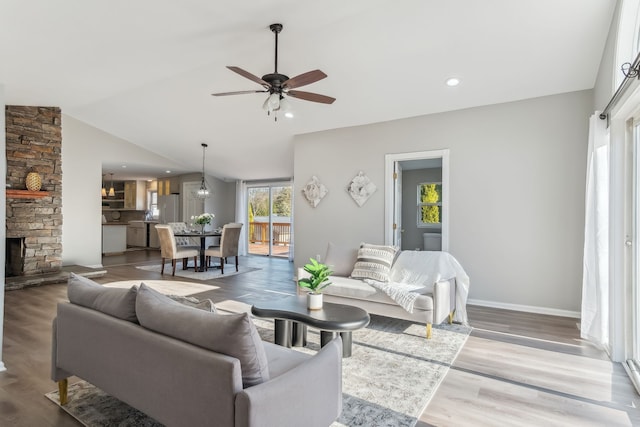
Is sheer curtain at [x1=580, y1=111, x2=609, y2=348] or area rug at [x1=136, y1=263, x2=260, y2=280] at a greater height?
sheer curtain at [x1=580, y1=111, x2=609, y2=348]

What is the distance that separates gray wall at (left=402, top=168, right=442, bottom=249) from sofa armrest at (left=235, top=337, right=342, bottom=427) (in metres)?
6.23

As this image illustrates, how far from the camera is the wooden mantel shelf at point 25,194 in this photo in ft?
19.2

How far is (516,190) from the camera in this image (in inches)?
179

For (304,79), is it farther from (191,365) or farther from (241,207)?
(241,207)

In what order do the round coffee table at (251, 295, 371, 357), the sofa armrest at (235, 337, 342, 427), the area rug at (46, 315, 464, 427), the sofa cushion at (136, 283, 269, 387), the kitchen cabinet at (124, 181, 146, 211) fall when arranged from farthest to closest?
the kitchen cabinet at (124, 181, 146, 211), the round coffee table at (251, 295, 371, 357), the area rug at (46, 315, 464, 427), the sofa cushion at (136, 283, 269, 387), the sofa armrest at (235, 337, 342, 427)

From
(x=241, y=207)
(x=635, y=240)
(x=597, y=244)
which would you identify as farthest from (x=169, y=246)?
(x=635, y=240)

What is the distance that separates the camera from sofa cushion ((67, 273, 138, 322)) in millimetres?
1888

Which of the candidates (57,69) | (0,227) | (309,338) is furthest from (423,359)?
(57,69)

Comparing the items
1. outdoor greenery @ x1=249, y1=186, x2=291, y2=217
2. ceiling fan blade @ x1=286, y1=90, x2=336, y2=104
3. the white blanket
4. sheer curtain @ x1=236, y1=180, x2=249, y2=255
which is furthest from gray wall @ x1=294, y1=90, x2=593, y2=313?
sheer curtain @ x1=236, y1=180, x2=249, y2=255

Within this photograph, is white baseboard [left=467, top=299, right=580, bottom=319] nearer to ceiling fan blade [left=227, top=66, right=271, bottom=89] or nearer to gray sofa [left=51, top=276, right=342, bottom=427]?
gray sofa [left=51, top=276, right=342, bottom=427]

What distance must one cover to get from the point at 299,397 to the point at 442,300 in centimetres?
240

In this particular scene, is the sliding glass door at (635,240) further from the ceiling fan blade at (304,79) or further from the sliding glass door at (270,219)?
the sliding glass door at (270,219)

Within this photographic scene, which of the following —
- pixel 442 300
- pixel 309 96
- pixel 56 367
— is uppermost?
pixel 309 96

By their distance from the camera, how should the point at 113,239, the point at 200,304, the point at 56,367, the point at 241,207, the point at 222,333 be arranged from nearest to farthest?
the point at 222,333 → the point at 200,304 → the point at 56,367 → the point at 113,239 → the point at 241,207
